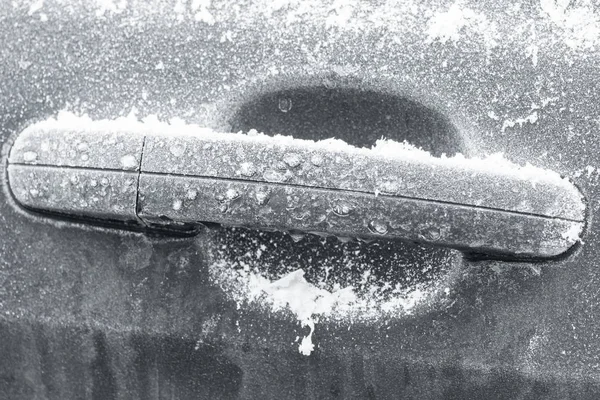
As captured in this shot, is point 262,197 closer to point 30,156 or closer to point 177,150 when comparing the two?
point 177,150

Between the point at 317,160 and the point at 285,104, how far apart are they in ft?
0.35

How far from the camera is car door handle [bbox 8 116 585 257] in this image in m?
0.59

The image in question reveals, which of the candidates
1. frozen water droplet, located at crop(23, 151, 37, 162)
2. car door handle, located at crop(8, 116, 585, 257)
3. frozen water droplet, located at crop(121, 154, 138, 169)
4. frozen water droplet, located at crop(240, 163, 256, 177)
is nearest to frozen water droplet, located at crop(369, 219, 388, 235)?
car door handle, located at crop(8, 116, 585, 257)

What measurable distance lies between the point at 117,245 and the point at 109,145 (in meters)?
0.11

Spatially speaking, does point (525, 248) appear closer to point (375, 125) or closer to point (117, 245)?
point (375, 125)

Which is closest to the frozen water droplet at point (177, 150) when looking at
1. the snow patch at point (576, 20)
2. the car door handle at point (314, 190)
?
the car door handle at point (314, 190)

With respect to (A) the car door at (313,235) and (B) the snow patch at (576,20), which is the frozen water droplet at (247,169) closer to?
(A) the car door at (313,235)

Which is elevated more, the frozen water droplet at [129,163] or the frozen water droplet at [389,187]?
the frozen water droplet at [129,163]

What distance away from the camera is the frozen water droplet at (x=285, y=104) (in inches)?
26.7

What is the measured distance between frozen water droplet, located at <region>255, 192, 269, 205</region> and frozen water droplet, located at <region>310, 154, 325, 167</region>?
5 cm

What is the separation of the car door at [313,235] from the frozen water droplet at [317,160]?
0.31ft

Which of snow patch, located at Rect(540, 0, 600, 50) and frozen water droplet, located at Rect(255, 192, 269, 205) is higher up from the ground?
snow patch, located at Rect(540, 0, 600, 50)

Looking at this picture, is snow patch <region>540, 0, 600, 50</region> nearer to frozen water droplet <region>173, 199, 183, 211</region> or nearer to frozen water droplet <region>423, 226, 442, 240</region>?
frozen water droplet <region>423, 226, 442, 240</region>

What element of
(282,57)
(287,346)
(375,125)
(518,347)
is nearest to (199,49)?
(282,57)
